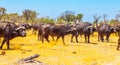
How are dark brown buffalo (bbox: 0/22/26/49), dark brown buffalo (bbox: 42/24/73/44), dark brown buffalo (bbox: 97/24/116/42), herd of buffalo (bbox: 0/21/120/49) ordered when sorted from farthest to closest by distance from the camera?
dark brown buffalo (bbox: 97/24/116/42), dark brown buffalo (bbox: 42/24/73/44), herd of buffalo (bbox: 0/21/120/49), dark brown buffalo (bbox: 0/22/26/49)

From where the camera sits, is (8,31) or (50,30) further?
(50,30)

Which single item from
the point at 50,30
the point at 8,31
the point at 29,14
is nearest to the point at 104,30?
the point at 50,30

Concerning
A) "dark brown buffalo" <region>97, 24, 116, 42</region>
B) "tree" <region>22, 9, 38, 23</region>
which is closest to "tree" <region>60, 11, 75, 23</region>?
"tree" <region>22, 9, 38, 23</region>

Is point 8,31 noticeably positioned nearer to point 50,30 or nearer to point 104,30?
point 50,30

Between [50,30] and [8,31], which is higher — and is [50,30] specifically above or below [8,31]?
below

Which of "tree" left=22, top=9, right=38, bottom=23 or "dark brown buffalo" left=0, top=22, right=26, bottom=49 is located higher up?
"tree" left=22, top=9, right=38, bottom=23

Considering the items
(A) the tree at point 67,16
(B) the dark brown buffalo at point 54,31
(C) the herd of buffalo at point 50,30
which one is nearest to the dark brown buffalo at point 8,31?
(C) the herd of buffalo at point 50,30

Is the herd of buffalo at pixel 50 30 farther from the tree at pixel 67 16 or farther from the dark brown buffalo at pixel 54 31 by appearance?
the tree at pixel 67 16

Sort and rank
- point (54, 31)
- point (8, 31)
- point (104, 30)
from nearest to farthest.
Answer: point (8, 31) → point (54, 31) → point (104, 30)

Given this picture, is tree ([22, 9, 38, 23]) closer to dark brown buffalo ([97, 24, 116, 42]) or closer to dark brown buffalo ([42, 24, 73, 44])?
dark brown buffalo ([97, 24, 116, 42])

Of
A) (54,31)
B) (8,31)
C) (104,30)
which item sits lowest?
(104,30)

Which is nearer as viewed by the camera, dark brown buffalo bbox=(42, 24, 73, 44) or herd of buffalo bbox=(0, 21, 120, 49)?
herd of buffalo bbox=(0, 21, 120, 49)

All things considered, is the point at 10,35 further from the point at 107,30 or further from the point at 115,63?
the point at 107,30

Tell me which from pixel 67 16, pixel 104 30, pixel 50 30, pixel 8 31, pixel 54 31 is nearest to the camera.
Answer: pixel 8 31
